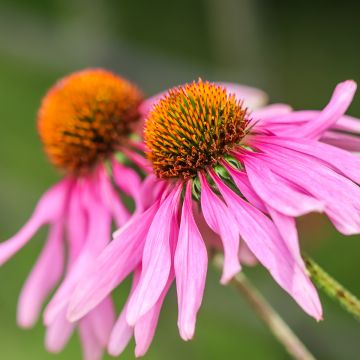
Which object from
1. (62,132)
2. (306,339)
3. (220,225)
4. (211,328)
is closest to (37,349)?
(211,328)

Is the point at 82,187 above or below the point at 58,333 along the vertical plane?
above

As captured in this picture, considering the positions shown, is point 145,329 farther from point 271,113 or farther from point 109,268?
point 271,113

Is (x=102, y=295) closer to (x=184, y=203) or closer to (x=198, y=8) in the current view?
(x=184, y=203)

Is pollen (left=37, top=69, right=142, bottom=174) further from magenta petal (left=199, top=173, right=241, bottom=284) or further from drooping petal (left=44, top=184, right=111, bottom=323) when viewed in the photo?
magenta petal (left=199, top=173, right=241, bottom=284)

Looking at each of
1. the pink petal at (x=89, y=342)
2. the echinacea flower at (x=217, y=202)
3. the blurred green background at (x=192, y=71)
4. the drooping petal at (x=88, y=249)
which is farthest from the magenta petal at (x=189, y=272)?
the blurred green background at (x=192, y=71)

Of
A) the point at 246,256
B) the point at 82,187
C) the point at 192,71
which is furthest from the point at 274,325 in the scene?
the point at 192,71

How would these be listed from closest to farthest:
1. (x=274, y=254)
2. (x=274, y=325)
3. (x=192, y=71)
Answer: (x=274, y=254), (x=274, y=325), (x=192, y=71)
